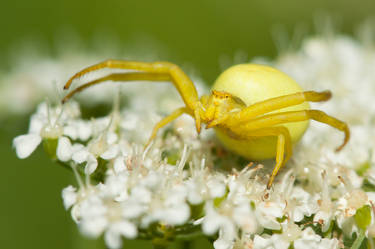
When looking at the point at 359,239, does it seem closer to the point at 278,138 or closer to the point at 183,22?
the point at 278,138

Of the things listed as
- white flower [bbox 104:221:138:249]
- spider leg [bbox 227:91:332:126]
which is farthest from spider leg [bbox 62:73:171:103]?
white flower [bbox 104:221:138:249]

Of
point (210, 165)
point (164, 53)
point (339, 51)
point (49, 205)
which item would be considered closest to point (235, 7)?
point (164, 53)

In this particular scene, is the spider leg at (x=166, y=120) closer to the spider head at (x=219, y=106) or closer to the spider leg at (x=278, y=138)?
the spider head at (x=219, y=106)

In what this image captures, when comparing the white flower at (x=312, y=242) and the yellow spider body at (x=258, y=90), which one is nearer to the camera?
the white flower at (x=312, y=242)

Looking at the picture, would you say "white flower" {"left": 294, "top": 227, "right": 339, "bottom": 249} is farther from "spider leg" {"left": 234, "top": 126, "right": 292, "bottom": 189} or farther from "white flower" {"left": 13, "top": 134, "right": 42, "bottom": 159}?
"white flower" {"left": 13, "top": 134, "right": 42, "bottom": 159}

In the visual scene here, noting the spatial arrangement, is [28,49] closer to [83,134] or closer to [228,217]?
[83,134]

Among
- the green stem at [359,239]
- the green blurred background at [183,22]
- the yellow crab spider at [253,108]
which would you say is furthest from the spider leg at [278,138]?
the green blurred background at [183,22]
